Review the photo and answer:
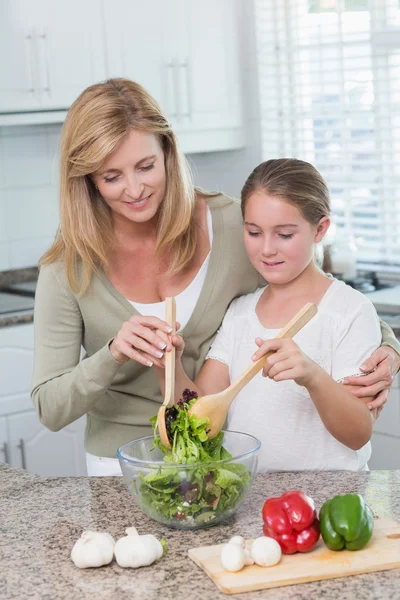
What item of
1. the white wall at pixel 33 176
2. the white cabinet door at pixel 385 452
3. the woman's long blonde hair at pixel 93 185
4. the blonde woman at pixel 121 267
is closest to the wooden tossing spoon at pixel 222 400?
the blonde woman at pixel 121 267

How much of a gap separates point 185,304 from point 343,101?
177 cm

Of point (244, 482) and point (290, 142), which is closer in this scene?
point (244, 482)

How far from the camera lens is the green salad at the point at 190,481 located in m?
1.32

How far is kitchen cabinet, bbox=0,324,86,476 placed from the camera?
10.0ft

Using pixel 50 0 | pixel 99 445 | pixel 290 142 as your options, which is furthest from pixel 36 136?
pixel 99 445

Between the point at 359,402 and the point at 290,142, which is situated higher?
the point at 290,142

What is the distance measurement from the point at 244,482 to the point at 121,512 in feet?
0.74

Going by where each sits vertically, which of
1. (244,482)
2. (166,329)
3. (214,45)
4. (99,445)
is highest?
(214,45)

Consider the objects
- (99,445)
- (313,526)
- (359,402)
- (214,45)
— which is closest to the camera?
(313,526)

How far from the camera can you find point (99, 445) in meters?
1.96

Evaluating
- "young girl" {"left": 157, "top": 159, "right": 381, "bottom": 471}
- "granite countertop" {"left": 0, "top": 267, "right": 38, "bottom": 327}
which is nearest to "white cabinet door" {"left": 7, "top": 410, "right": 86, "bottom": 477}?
"granite countertop" {"left": 0, "top": 267, "right": 38, "bottom": 327}

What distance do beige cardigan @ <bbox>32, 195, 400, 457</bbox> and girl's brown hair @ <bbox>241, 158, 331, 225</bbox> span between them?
0.21 meters

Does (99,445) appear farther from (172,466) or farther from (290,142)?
(290,142)

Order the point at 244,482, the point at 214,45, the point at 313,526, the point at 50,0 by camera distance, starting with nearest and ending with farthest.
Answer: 1. the point at 313,526
2. the point at 244,482
3. the point at 50,0
4. the point at 214,45
